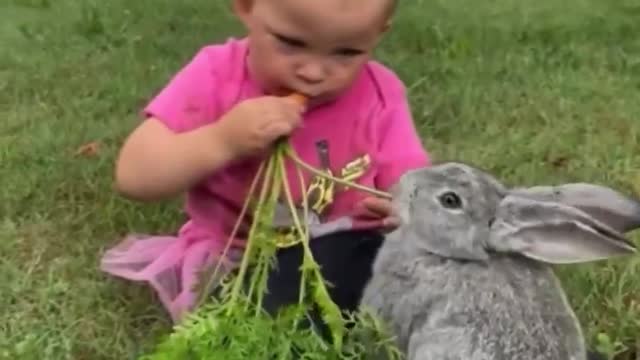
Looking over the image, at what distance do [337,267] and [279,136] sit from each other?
0.31m

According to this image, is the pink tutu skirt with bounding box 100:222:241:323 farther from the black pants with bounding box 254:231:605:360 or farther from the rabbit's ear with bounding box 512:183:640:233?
the rabbit's ear with bounding box 512:183:640:233

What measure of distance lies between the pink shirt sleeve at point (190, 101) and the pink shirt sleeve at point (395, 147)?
0.29m

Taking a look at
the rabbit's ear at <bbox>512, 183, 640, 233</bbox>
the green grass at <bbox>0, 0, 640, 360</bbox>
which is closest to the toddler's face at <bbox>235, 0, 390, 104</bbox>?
the rabbit's ear at <bbox>512, 183, 640, 233</bbox>

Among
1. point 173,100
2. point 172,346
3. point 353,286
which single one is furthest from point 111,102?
point 172,346

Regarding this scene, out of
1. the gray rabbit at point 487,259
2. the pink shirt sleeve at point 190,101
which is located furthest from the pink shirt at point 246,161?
the gray rabbit at point 487,259

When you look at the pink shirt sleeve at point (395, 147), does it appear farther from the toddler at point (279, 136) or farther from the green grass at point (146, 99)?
the green grass at point (146, 99)

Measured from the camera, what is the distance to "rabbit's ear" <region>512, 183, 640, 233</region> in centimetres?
208

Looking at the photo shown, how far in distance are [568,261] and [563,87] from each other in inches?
71.6

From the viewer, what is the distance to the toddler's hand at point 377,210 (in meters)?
2.28

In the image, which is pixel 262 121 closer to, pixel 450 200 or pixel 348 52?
pixel 348 52

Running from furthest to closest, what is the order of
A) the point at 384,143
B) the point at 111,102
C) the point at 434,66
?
the point at 434,66
the point at 111,102
the point at 384,143

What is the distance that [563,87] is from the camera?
379 cm

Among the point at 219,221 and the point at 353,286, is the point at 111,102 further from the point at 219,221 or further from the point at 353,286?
the point at 353,286

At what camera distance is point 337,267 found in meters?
2.43
